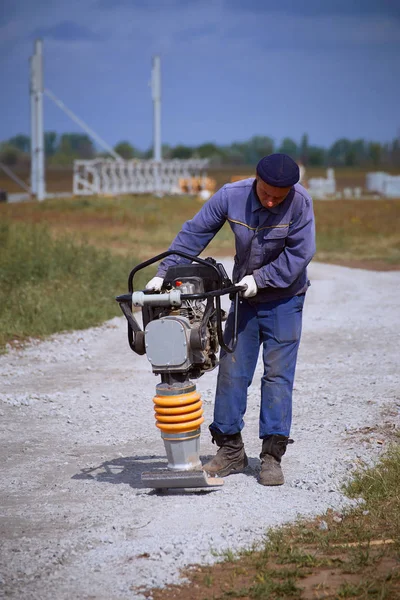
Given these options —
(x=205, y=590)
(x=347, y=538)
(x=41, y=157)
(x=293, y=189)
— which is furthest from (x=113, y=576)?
(x=41, y=157)

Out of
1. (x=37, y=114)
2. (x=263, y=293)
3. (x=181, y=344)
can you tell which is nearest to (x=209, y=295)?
(x=181, y=344)

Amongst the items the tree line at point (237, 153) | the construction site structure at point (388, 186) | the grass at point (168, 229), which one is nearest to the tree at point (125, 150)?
the tree line at point (237, 153)

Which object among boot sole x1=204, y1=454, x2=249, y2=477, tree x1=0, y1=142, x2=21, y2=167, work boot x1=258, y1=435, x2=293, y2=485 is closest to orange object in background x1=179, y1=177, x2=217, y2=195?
boot sole x1=204, y1=454, x2=249, y2=477

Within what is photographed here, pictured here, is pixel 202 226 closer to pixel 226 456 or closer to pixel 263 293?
pixel 263 293

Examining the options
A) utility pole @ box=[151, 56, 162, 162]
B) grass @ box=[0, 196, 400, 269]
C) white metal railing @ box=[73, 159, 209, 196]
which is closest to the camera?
grass @ box=[0, 196, 400, 269]

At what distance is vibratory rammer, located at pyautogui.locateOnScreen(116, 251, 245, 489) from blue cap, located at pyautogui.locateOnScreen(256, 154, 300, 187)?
1.81ft

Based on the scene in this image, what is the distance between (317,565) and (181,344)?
133 cm

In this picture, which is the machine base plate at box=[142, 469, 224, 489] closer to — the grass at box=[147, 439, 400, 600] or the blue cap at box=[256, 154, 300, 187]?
the grass at box=[147, 439, 400, 600]

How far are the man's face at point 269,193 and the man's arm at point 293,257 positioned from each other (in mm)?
180

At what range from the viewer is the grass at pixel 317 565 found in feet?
13.8

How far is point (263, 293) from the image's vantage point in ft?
18.7

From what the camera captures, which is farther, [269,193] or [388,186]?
[388,186]

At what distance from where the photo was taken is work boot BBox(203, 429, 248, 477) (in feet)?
19.2

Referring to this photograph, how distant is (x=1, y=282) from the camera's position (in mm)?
13609
